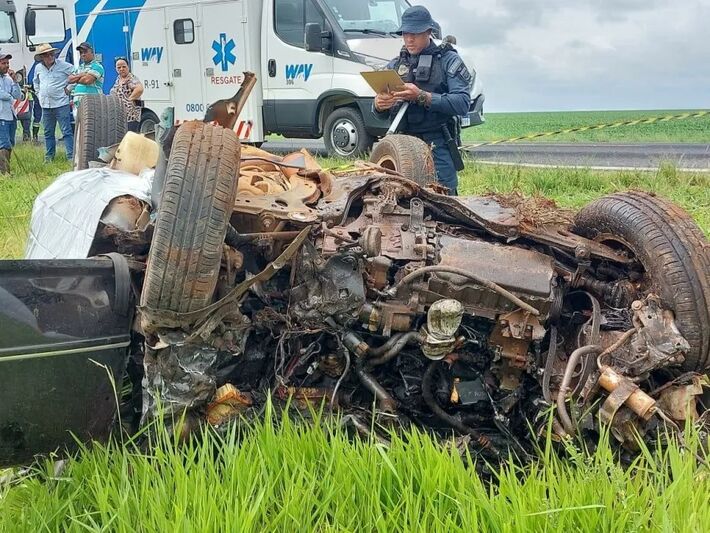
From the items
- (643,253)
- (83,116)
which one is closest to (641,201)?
(643,253)

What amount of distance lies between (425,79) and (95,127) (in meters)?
2.33

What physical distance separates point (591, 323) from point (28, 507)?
2.14 metres

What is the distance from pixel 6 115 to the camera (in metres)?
11.5

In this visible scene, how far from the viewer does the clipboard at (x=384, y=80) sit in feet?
16.1

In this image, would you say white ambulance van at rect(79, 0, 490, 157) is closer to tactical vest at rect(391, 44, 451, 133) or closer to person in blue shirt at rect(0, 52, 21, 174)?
person in blue shirt at rect(0, 52, 21, 174)

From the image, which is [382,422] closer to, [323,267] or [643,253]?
[323,267]

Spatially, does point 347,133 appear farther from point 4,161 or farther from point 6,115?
point 6,115

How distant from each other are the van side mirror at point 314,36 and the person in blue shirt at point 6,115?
4.83 metres

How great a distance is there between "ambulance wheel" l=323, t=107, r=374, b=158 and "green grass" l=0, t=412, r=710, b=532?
8696mm

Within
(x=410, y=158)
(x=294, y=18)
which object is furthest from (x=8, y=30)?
(x=410, y=158)

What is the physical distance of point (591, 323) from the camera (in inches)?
111

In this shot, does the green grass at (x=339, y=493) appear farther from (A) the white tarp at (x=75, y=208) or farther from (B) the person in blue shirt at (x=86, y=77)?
(B) the person in blue shirt at (x=86, y=77)

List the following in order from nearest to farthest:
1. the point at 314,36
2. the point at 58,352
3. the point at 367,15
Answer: the point at 58,352 < the point at 314,36 < the point at 367,15

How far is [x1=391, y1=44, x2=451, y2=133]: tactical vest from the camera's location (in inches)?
205
